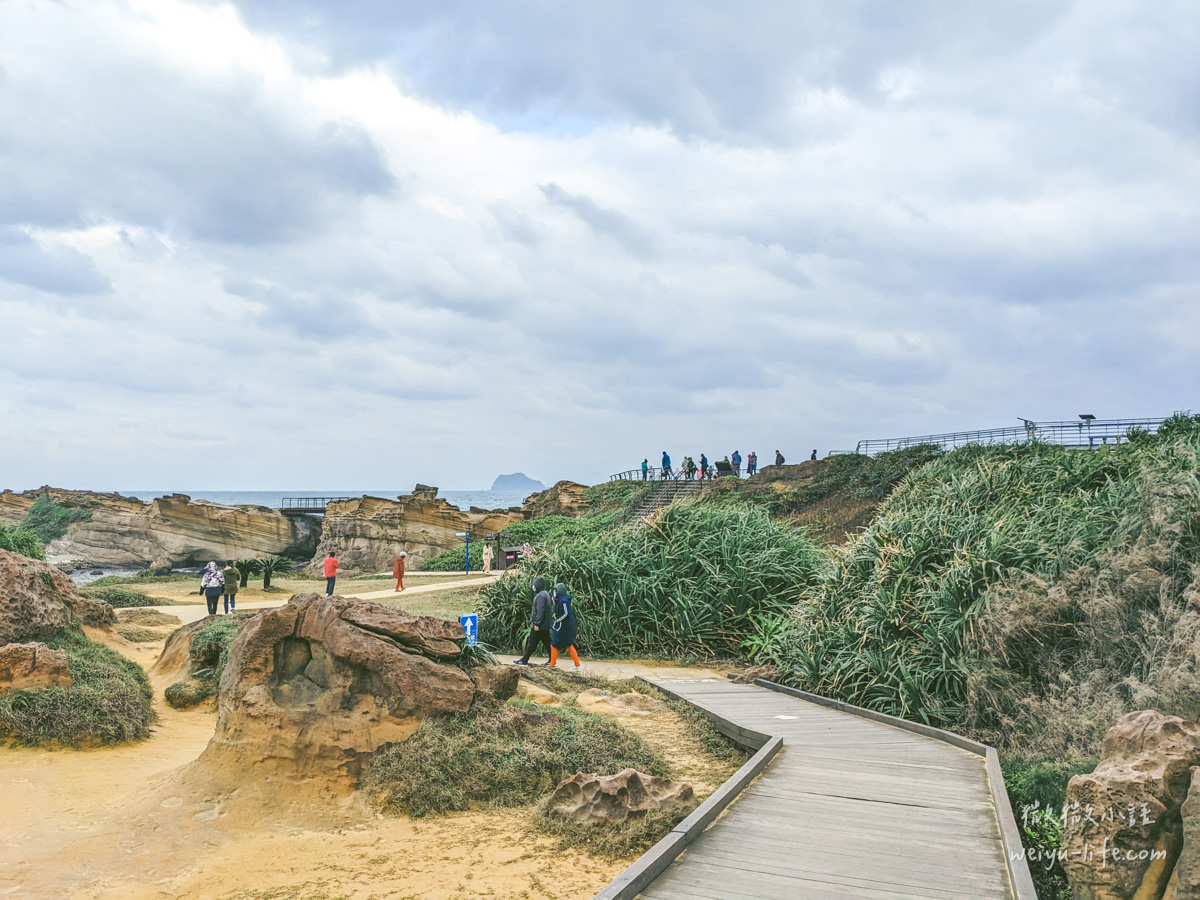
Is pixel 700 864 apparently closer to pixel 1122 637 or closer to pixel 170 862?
pixel 170 862

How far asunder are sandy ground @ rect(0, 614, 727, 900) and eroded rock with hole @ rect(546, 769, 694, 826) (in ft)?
1.19

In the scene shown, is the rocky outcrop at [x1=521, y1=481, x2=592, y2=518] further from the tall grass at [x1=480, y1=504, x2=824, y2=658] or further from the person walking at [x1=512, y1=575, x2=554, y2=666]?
the person walking at [x1=512, y1=575, x2=554, y2=666]

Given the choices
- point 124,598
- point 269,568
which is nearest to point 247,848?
point 124,598

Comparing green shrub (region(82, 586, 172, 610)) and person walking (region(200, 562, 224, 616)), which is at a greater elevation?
person walking (region(200, 562, 224, 616))

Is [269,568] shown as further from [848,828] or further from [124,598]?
[848,828]

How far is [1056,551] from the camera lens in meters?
8.69

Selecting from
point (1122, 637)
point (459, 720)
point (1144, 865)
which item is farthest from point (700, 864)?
point (1122, 637)

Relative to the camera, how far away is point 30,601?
36.2ft

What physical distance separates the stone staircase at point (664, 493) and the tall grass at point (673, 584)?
1886 cm

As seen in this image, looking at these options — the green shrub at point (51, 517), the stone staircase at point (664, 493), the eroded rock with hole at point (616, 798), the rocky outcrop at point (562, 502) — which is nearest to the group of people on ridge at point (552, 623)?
the eroded rock with hole at point (616, 798)

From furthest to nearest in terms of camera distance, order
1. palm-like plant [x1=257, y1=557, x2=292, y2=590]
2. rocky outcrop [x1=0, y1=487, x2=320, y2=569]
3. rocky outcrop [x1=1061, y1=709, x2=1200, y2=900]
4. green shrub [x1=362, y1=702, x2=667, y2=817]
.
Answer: rocky outcrop [x1=0, y1=487, x2=320, y2=569], palm-like plant [x1=257, y1=557, x2=292, y2=590], green shrub [x1=362, y1=702, x2=667, y2=817], rocky outcrop [x1=1061, y1=709, x2=1200, y2=900]

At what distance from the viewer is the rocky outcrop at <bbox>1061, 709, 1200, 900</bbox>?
4023 mm

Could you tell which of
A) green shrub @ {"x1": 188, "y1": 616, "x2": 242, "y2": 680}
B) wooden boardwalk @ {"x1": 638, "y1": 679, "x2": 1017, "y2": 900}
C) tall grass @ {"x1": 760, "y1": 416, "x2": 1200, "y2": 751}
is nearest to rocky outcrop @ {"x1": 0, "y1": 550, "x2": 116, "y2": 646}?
green shrub @ {"x1": 188, "y1": 616, "x2": 242, "y2": 680}

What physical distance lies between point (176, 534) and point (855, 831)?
171 feet
